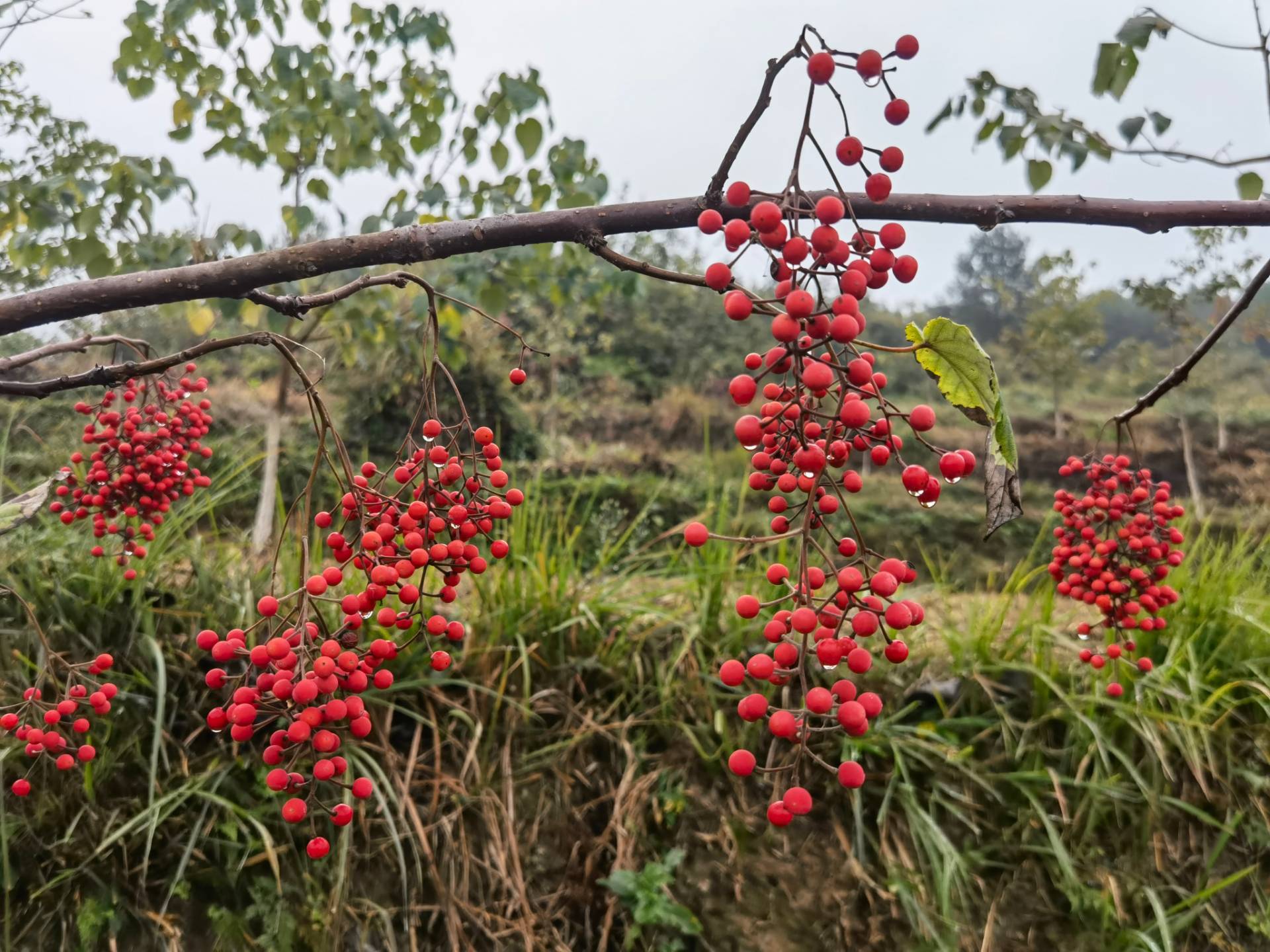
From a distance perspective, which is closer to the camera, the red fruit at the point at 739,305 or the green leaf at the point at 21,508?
the red fruit at the point at 739,305

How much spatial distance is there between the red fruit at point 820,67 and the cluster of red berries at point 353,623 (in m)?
0.45

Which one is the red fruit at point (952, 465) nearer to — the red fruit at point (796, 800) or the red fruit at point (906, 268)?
the red fruit at point (906, 268)

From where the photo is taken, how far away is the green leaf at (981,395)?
51cm

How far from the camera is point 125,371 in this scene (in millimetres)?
637

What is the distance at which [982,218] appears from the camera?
60 cm

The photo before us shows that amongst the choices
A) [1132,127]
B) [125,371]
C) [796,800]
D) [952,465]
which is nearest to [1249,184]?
[1132,127]

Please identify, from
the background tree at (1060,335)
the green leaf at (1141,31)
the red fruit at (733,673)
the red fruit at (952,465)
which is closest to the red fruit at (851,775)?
the red fruit at (733,673)

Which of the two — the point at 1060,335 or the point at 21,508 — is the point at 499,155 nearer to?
the point at 21,508

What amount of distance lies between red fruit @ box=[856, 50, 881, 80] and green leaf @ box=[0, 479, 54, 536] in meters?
0.85

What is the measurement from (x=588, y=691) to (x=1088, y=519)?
1341mm

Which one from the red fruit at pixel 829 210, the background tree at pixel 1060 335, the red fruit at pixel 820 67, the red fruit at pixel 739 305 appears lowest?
the background tree at pixel 1060 335

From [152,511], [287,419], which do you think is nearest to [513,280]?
[152,511]

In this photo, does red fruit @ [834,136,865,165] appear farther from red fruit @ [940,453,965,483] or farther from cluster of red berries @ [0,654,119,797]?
cluster of red berries @ [0,654,119,797]

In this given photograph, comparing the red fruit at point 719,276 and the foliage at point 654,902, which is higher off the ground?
the red fruit at point 719,276
